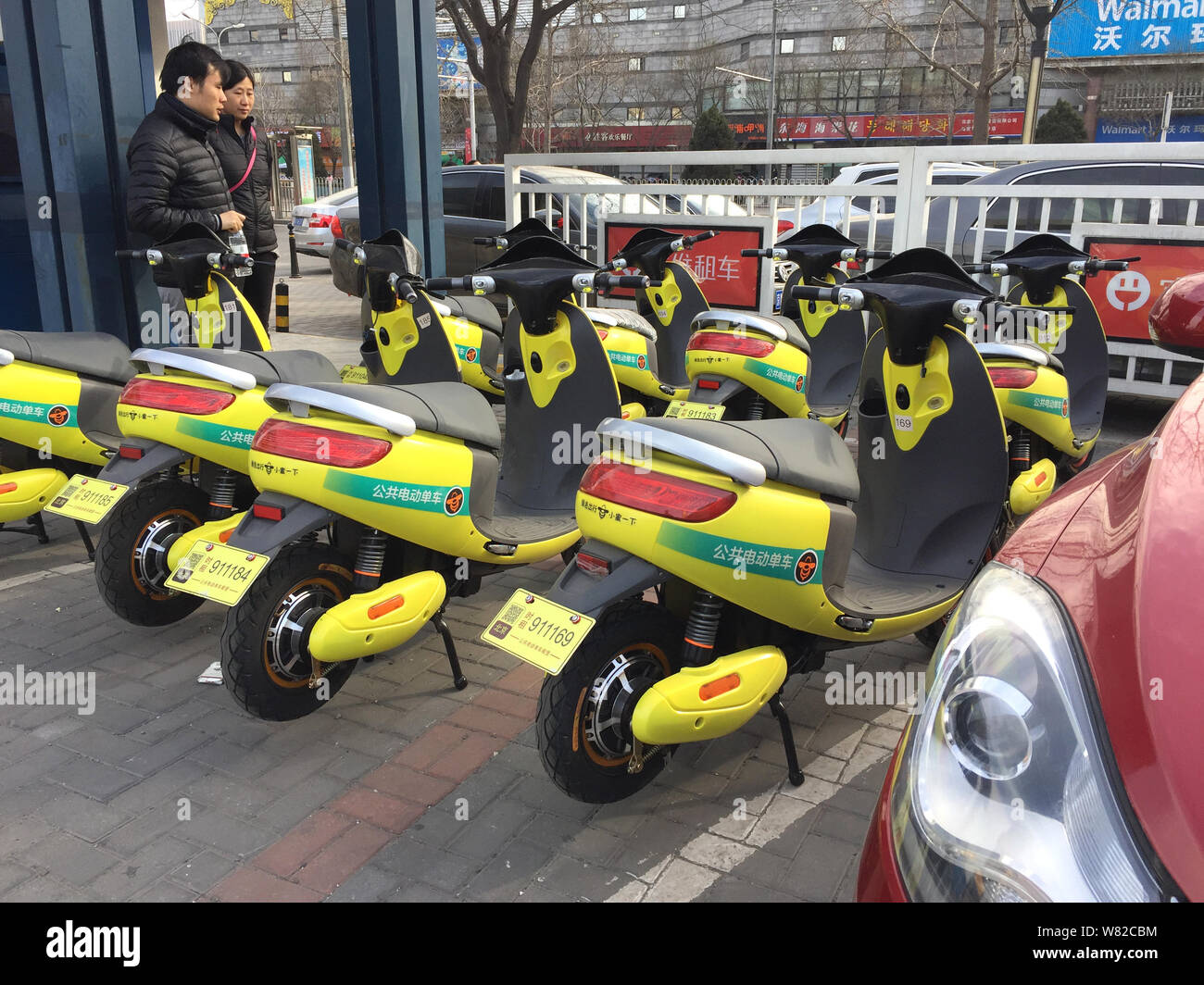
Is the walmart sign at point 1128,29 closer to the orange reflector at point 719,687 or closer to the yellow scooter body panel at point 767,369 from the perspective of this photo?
the yellow scooter body panel at point 767,369

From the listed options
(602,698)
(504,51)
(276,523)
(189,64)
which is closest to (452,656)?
(276,523)

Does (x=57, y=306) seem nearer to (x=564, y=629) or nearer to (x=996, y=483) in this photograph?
(x=564, y=629)

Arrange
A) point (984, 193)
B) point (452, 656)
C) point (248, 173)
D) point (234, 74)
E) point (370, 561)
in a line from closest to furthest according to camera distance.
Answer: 1. point (370, 561)
2. point (452, 656)
3. point (234, 74)
4. point (248, 173)
5. point (984, 193)

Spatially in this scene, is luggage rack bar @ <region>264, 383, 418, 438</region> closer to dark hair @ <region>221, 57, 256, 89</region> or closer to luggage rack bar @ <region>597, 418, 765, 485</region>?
luggage rack bar @ <region>597, 418, 765, 485</region>

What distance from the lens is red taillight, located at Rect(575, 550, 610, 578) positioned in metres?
2.70

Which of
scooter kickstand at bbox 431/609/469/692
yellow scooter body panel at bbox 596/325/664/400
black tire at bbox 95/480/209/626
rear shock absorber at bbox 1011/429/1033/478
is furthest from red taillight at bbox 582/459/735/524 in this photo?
yellow scooter body panel at bbox 596/325/664/400

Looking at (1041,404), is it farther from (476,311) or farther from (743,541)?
(476,311)

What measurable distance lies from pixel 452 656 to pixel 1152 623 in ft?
8.58

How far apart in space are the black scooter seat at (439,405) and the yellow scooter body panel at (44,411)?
1.80m

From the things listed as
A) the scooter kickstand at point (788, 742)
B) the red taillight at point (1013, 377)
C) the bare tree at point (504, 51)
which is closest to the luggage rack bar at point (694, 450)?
the scooter kickstand at point (788, 742)

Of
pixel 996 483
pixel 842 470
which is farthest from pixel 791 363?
pixel 842 470

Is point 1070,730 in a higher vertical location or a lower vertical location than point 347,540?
higher

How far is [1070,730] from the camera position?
123 cm

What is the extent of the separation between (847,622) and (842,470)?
455 millimetres
